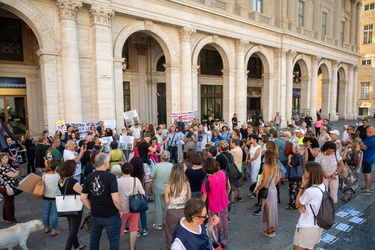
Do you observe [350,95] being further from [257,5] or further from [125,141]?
[125,141]

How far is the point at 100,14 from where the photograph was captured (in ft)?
39.1

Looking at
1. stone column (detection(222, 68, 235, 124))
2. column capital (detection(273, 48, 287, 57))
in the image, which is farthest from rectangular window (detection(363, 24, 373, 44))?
stone column (detection(222, 68, 235, 124))

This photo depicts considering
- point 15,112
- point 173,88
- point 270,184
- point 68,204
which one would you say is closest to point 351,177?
point 270,184

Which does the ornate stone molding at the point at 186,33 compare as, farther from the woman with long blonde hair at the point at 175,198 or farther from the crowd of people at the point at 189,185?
the woman with long blonde hair at the point at 175,198

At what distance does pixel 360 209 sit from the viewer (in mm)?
6324

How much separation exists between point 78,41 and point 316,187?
39.8 feet

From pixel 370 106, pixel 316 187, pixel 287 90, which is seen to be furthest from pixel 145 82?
pixel 370 106

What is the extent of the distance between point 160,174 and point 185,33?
1231cm

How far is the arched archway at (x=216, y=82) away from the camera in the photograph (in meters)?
18.4

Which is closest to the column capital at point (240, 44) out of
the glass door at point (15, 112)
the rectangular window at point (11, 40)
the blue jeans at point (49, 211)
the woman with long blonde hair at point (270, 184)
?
the rectangular window at point (11, 40)

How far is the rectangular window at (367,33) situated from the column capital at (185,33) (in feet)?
125

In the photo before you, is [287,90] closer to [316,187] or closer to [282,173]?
[282,173]

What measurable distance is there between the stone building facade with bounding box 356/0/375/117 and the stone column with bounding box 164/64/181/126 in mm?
37773

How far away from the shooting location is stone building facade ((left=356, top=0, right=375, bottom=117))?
127ft
